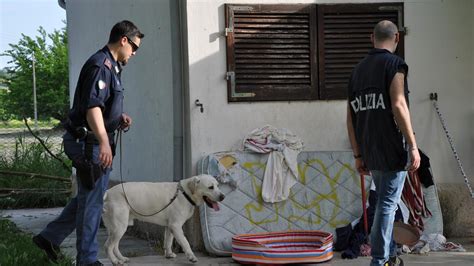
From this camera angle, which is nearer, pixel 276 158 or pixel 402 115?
pixel 402 115

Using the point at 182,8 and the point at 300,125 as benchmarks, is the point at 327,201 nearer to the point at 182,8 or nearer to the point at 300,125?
the point at 300,125

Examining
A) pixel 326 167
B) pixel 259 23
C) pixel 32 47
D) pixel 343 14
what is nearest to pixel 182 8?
pixel 259 23

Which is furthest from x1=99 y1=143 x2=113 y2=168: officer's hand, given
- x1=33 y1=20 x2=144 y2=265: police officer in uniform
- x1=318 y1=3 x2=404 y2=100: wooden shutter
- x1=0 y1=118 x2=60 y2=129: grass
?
x1=0 y1=118 x2=60 y2=129: grass

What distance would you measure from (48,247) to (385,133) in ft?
9.26

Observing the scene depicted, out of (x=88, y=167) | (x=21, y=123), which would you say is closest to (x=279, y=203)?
(x=88, y=167)

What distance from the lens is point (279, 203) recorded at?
7.22 metres

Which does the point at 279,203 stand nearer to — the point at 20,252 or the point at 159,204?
the point at 159,204

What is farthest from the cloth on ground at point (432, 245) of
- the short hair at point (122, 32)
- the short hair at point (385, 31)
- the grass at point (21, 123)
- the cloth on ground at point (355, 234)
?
the grass at point (21, 123)

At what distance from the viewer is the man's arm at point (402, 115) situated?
5102 millimetres

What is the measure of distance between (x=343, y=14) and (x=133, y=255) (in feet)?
10.5

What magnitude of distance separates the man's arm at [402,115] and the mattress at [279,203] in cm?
221

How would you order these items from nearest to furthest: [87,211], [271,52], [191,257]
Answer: [87,211] < [191,257] < [271,52]

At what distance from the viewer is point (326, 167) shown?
739 centimetres

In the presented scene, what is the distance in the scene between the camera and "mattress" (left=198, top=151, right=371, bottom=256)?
7070 mm
